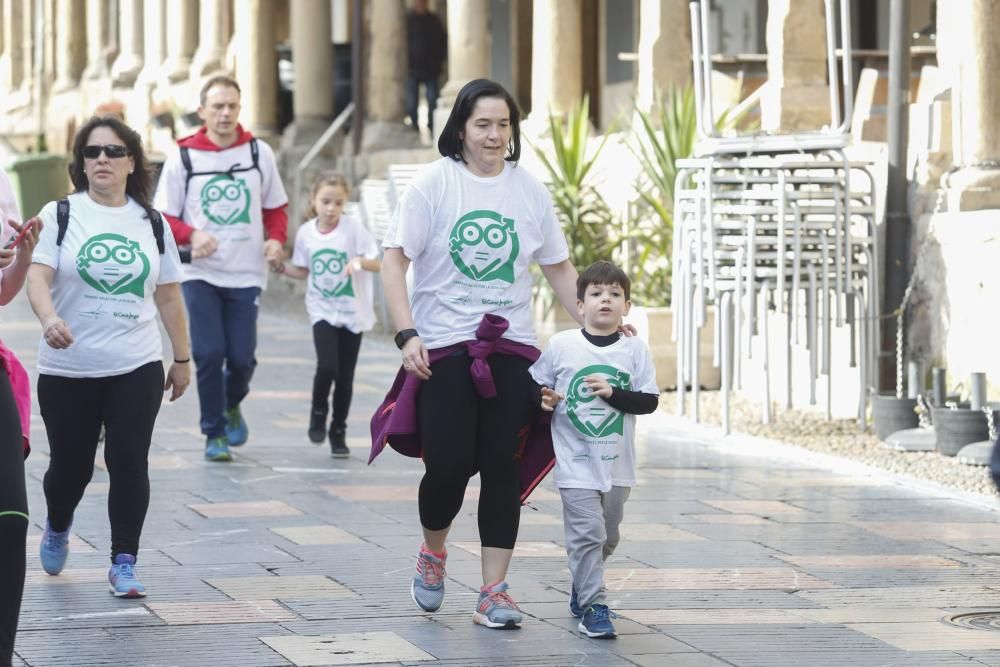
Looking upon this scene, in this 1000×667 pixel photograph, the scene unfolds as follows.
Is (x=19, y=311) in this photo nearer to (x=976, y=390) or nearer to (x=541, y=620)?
(x=976, y=390)

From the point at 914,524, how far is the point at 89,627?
11.4 feet

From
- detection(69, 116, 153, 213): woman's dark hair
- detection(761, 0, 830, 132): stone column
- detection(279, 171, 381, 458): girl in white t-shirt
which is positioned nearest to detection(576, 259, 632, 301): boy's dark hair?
detection(69, 116, 153, 213): woman's dark hair

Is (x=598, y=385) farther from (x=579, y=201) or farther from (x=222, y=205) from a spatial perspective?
(x=579, y=201)

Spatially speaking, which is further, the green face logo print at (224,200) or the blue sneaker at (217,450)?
the blue sneaker at (217,450)

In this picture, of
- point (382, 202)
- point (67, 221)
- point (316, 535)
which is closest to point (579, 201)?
point (382, 202)

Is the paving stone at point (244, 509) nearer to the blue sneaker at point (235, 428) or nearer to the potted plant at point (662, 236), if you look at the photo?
the blue sneaker at point (235, 428)

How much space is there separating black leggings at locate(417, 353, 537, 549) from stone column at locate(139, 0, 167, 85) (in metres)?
28.6

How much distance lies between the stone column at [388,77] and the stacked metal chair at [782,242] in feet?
36.9

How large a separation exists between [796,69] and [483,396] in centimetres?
772

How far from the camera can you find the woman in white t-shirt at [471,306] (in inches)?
233

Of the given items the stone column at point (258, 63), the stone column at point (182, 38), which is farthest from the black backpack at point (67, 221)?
the stone column at point (182, 38)

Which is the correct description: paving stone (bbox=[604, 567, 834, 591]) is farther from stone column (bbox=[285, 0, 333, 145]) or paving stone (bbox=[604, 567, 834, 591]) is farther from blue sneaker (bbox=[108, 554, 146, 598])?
stone column (bbox=[285, 0, 333, 145])

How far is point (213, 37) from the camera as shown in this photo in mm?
29719

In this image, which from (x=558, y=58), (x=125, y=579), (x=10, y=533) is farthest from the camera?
(x=558, y=58)
